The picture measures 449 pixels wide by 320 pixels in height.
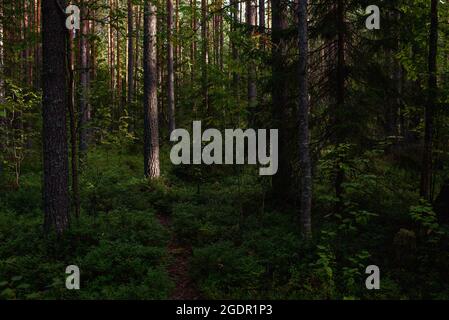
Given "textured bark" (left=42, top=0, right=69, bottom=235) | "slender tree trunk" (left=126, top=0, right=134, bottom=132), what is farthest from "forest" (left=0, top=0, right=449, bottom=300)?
"slender tree trunk" (left=126, top=0, right=134, bottom=132)

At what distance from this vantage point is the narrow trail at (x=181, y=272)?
7.04 metres

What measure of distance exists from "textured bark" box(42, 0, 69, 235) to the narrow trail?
2640 mm

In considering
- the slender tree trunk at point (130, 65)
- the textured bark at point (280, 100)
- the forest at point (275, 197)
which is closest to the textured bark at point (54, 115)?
the forest at point (275, 197)

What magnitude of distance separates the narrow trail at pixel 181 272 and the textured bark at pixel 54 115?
2640 mm

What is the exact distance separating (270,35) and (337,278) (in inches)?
282

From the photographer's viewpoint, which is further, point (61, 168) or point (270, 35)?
point (270, 35)

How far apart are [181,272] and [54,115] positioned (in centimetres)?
444

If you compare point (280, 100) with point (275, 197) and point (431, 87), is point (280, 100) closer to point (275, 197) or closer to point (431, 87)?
point (275, 197)

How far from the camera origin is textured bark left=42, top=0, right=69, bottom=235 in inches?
318

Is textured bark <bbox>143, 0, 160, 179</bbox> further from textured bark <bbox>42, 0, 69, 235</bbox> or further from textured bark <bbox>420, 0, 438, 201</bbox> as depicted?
textured bark <bbox>420, 0, 438, 201</bbox>
